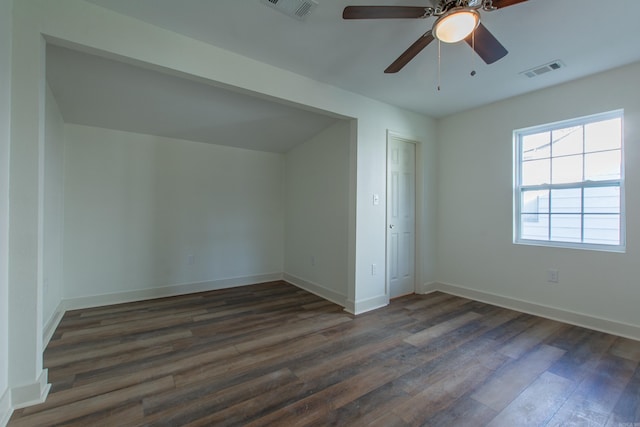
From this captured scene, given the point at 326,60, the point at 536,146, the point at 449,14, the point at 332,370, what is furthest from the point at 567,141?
the point at 332,370

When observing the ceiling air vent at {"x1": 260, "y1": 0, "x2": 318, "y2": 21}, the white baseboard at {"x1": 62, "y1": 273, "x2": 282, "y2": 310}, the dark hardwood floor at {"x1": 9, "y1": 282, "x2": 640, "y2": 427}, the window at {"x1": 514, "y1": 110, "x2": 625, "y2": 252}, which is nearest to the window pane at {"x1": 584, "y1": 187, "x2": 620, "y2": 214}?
the window at {"x1": 514, "y1": 110, "x2": 625, "y2": 252}

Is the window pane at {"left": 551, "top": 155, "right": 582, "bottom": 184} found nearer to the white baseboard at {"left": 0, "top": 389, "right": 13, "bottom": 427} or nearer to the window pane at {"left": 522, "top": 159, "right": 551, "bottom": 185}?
the window pane at {"left": 522, "top": 159, "right": 551, "bottom": 185}

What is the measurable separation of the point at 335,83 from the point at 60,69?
2.40 m

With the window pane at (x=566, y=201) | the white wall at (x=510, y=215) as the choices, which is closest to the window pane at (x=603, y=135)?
the white wall at (x=510, y=215)

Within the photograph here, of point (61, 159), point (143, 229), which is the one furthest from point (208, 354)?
point (61, 159)

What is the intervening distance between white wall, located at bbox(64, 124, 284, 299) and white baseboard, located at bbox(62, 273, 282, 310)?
0.15 ft

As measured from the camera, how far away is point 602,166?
9.07 feet

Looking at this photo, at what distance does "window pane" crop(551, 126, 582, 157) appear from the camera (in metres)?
2.94

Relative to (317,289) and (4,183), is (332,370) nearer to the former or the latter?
(317,289)

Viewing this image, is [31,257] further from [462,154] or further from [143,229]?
[462,154]

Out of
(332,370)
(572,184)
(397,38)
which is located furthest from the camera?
(572,184)

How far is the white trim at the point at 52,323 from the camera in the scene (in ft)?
7.74

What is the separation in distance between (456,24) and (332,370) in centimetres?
236

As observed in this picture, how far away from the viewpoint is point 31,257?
1.65m
